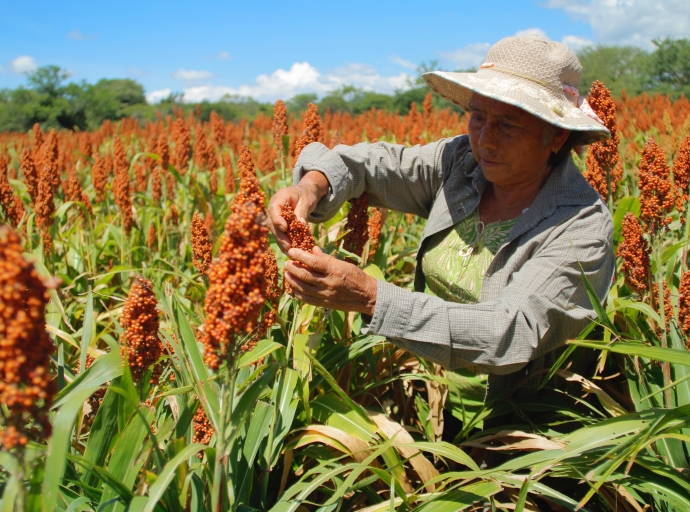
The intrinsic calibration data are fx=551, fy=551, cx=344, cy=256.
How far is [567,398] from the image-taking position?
9.32 ft

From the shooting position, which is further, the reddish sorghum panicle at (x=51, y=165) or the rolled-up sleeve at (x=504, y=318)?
the reddish sorghum panicle at (x=51, y=165)

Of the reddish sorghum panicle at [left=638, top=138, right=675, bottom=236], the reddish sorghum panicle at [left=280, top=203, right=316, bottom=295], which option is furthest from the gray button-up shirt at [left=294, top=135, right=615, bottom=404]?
the reddish sorghum panicle at [left=280, top=203, right=316, bottom=295]

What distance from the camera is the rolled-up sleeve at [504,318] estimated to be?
7.00 ft

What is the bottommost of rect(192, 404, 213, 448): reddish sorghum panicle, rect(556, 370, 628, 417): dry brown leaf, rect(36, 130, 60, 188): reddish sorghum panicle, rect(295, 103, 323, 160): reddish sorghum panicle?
rect(556, 370, 628, 417): dry brown leaf

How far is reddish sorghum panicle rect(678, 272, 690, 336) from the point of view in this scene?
7.37 ft

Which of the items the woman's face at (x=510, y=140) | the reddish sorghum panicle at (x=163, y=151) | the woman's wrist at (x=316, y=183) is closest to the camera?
the woman's face at (x=510, y=140)

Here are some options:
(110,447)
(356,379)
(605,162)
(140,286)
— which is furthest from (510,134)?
(110,447)

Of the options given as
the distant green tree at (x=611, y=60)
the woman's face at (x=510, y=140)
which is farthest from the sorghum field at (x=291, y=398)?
the distant green tree at (x=611, y=60)

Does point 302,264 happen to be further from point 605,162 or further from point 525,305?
point 605,162

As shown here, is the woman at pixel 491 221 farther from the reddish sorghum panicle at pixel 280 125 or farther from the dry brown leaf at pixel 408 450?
the reddish sorghum panicle at pixel 280 125

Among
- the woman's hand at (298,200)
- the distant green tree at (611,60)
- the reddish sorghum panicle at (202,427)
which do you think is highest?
the distant green tree at (611,60)

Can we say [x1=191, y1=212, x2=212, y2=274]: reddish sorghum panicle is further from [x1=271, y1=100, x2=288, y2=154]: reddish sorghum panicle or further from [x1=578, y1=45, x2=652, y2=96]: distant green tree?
[x1=578, y1=45, x2=652, y2=96]: distant green tree

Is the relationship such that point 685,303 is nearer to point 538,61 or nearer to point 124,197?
point 538,61

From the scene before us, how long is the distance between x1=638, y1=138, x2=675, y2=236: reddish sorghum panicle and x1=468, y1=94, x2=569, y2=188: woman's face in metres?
0.42
